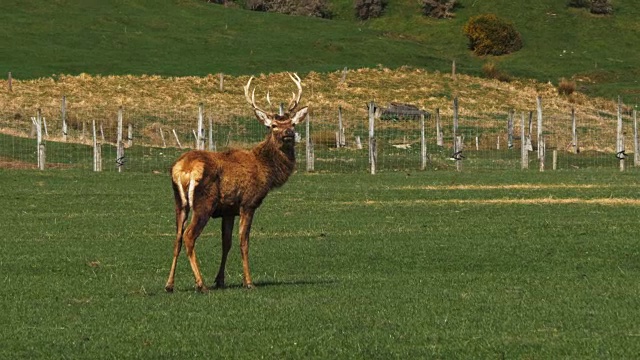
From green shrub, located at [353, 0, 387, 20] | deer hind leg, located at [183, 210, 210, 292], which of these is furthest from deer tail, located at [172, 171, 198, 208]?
green shrub, located at [353, 0, 387, 20]

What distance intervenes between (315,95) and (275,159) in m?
66.8

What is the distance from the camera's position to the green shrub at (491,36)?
11156cm

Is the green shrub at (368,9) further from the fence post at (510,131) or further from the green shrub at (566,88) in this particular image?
the fence post at (510,131)

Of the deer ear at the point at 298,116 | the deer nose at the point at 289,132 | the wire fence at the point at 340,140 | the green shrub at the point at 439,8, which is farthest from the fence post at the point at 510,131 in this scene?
the green shrub at the point at 439,8

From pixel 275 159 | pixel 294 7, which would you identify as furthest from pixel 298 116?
pixel 294 7

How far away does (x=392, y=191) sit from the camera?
119 feet

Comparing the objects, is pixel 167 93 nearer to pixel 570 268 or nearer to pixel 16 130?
pixel 16 130

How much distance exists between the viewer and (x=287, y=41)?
107 metres

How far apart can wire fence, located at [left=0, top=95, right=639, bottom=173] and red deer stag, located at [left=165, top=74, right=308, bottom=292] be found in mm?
28531

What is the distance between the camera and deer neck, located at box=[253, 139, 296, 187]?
1762 centimetres

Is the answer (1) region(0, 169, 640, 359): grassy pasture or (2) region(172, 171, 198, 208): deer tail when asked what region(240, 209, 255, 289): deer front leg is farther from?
(2) region(172, 171, 198, 208): deer tail

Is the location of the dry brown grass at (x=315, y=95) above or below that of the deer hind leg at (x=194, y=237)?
above

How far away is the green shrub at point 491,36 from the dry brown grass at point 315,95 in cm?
1506

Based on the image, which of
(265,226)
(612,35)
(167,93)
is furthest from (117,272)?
(612,35)
